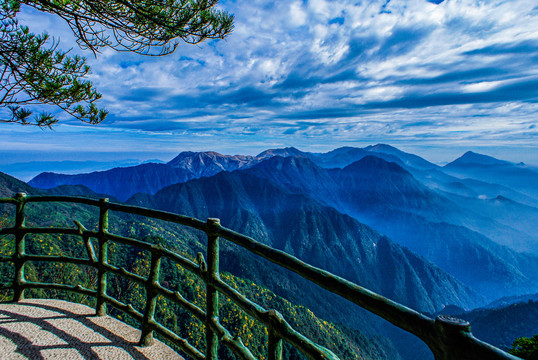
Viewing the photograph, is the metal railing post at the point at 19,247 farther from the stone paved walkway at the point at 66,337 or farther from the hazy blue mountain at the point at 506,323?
the hazy blue mountain at the point at 506,323

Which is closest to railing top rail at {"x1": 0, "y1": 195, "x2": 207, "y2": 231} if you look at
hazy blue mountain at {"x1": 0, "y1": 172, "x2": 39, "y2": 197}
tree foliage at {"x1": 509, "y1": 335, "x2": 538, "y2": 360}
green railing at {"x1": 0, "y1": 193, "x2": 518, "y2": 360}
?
green railing at {"x1": 0, "y1": 193, "x2": 518, "y2": 360}

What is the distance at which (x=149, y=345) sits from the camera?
3.07m

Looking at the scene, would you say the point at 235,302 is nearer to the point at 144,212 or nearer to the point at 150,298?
the point at 150,298

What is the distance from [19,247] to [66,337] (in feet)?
5.38

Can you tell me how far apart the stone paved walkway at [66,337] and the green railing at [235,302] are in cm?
20

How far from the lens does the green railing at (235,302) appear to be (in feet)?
3.53

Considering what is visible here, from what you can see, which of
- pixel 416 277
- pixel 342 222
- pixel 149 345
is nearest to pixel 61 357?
pixel 149 345

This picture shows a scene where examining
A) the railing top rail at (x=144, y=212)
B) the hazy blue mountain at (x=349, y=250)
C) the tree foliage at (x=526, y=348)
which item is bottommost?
the hazy blue mountain at (x=349, y=250)

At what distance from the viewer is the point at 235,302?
7.56ft

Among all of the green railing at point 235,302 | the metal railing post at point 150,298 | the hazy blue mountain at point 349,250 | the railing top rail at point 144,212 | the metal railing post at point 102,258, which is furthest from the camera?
the hazy blue mountain at point 349,250

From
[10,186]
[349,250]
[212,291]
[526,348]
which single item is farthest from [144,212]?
[349,250]

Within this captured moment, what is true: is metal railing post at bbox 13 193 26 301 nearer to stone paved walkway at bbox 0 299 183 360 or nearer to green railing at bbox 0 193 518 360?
green railing at bbox 0 193 518 360

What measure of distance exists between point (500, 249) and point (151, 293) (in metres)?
245

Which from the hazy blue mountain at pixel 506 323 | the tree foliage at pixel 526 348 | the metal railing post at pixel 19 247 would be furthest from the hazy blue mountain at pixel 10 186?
the hazy blue mountain at pixel 506 323
